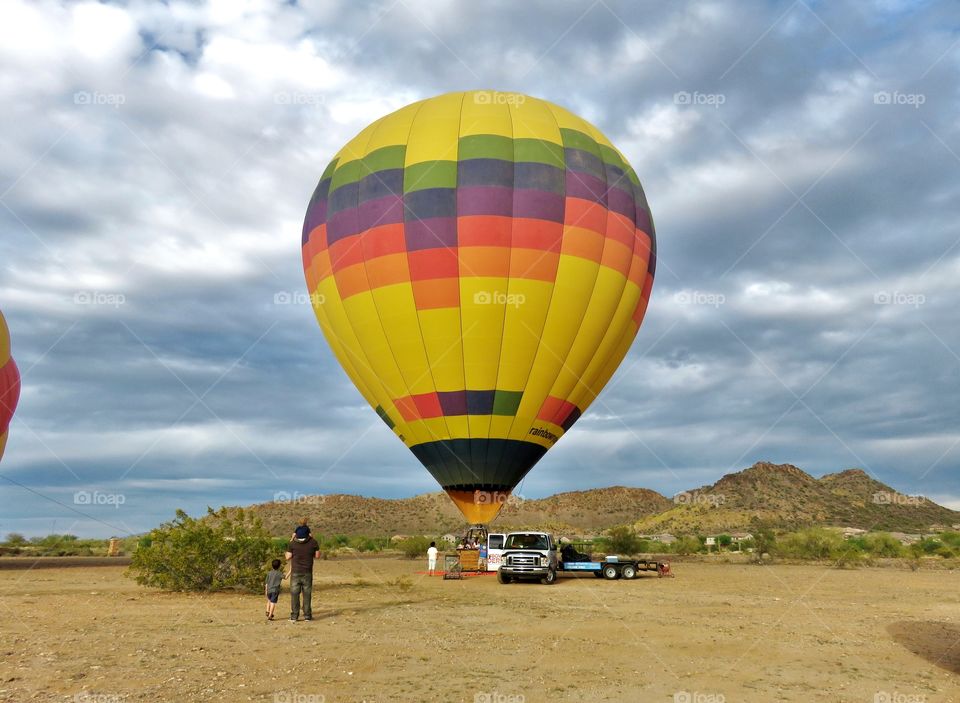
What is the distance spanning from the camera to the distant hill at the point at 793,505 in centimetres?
8050

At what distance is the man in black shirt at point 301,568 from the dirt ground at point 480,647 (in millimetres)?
544

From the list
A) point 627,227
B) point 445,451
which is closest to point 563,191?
point 627,227

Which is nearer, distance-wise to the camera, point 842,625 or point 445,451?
point 842,625

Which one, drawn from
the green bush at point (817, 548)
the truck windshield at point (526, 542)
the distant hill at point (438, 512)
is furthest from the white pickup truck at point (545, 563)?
the distant hill at point (438, 512)

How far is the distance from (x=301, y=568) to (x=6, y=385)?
20.9 metres

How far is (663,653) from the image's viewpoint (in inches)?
460

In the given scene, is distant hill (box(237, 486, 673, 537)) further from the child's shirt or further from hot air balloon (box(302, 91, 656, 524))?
the child's shirt

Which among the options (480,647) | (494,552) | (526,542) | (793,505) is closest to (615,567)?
(526,542)

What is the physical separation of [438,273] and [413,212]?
7.94 ft

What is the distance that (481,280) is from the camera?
2480 centimetres

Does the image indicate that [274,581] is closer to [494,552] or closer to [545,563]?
[545,563]

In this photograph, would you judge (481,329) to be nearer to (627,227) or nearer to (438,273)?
(438,273)

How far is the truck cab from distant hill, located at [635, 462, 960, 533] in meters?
56.1

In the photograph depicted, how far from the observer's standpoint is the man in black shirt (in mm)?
14141
